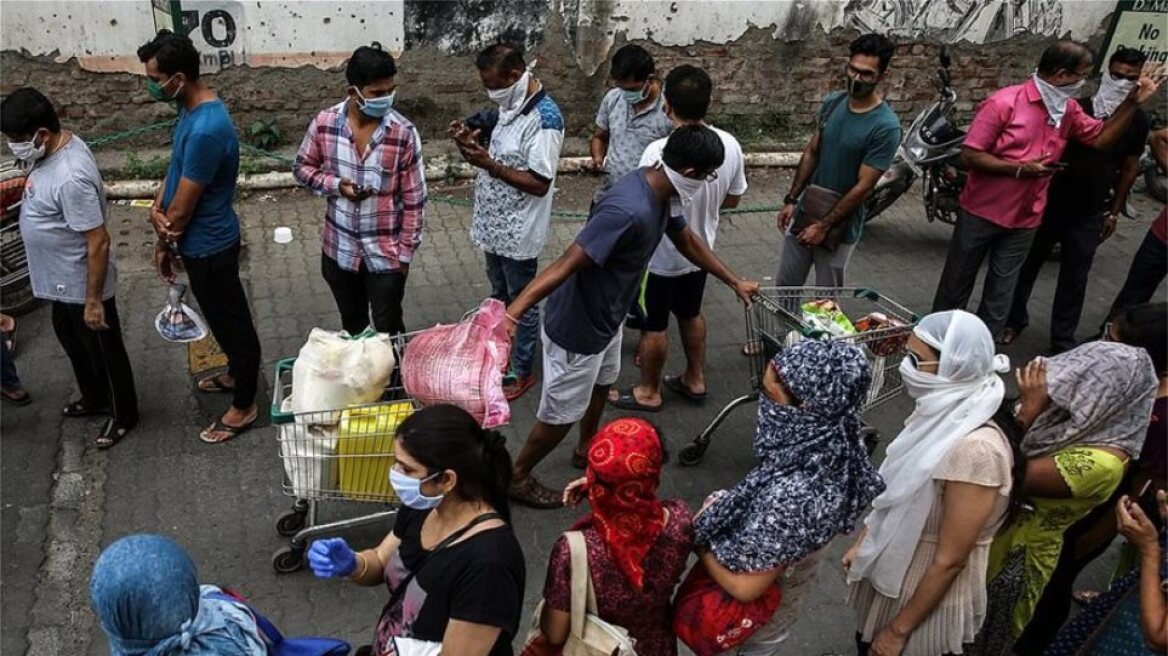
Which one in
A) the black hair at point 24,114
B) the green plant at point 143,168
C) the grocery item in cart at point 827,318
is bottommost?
the green plant at point 143,168

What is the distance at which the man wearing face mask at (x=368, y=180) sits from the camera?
15.6ft

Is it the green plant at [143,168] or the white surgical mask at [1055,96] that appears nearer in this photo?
the white surgical mask at [1055,96]

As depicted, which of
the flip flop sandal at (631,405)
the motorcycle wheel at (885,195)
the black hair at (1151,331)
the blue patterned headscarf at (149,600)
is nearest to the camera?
the blue patterned headscarf at (149,600)

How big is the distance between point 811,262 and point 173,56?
376 centimetres

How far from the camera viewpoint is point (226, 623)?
96.7 inches

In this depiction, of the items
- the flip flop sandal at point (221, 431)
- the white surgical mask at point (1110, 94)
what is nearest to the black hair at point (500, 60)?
the flip flop sandal at point (221, 431)

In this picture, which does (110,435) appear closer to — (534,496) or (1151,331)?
(534,496)

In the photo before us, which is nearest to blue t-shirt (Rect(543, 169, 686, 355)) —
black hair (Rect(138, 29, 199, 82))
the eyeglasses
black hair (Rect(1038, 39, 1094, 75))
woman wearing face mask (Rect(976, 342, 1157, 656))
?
the eyeglasses

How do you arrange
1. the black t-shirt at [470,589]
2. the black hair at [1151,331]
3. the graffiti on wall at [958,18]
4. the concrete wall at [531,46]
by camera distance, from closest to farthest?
the black t-shirt at [470,589] < the black hair at [1151,331] < the concrete wall at [531,46] < the graffiti on wall at [958,18]

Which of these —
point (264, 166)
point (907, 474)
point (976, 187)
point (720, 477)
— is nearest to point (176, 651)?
point (907, 474)

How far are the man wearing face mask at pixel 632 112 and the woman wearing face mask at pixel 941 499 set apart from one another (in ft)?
9.58

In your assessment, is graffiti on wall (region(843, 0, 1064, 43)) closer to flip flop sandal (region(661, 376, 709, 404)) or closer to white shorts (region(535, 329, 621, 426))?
flip flop sandal (region(661, 376, 709, 404))

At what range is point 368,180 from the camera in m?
4.84

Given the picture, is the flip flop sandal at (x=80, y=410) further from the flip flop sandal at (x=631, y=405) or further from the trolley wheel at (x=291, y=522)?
the flip flop sandal at (x=631, y=405)
